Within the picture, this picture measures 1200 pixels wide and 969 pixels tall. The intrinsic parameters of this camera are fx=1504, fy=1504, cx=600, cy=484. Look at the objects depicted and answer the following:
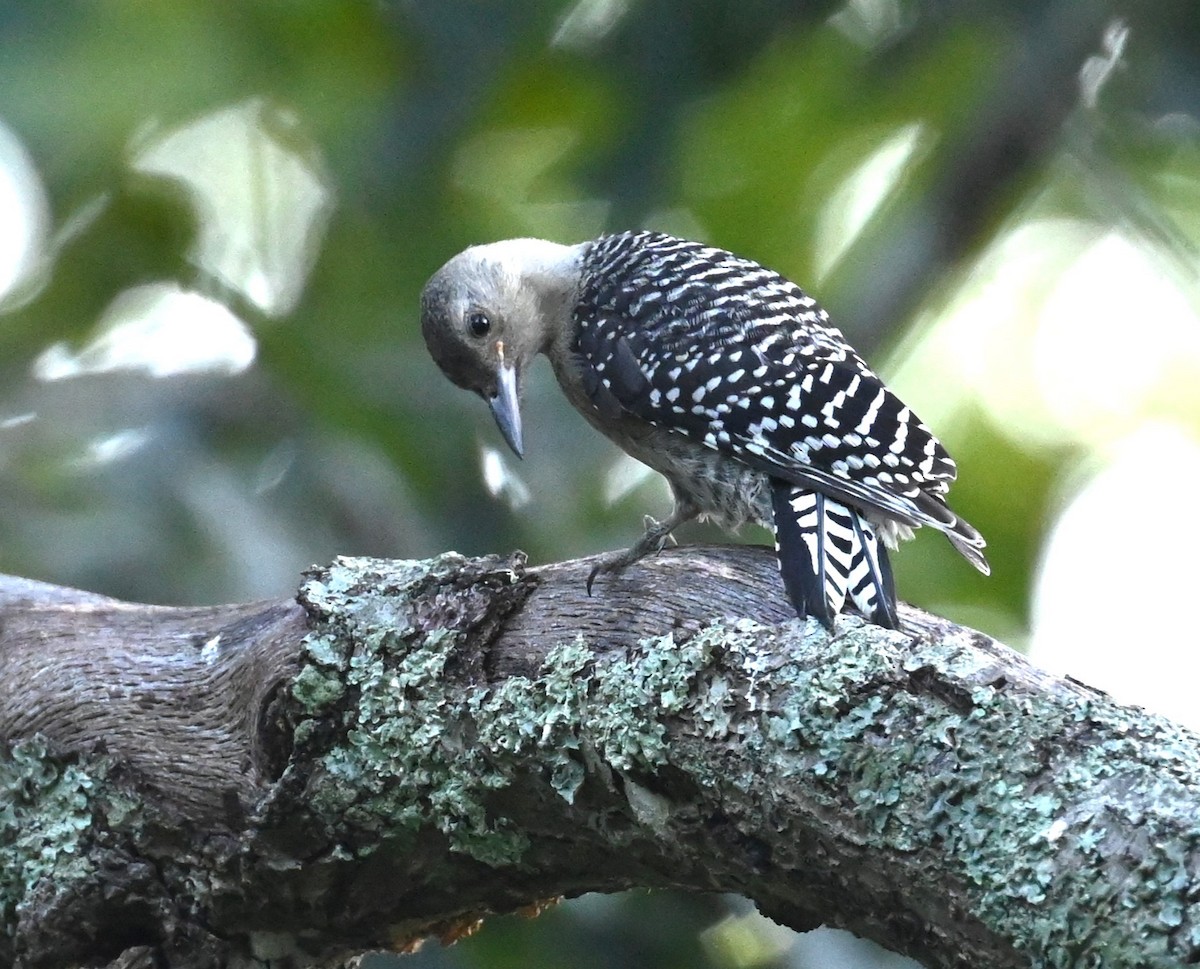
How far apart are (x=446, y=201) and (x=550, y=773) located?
3657 millimetres

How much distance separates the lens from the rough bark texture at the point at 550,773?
2.28 meters

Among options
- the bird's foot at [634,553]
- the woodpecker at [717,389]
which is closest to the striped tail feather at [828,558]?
the woodpecker at [717,389]

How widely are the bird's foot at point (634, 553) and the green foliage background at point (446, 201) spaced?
1612 mm

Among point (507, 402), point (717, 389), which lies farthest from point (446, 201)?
point (717, 389)

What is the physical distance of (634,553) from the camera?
353 cm

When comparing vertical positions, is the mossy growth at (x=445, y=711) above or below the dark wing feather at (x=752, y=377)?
below

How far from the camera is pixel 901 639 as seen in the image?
8.74 feet

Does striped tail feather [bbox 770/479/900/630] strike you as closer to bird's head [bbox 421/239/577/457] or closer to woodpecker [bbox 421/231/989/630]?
woodpecker [bbox 421/231/989/630]

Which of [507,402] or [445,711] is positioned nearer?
[445,711]

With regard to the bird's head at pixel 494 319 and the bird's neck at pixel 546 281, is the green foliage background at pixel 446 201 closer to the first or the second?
the bird's neck at pixel 546 281

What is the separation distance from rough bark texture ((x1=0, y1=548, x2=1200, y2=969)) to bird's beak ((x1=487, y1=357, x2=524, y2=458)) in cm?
145

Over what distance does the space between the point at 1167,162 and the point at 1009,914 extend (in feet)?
16.2

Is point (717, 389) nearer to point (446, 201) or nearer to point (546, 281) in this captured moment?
point (546, 281)

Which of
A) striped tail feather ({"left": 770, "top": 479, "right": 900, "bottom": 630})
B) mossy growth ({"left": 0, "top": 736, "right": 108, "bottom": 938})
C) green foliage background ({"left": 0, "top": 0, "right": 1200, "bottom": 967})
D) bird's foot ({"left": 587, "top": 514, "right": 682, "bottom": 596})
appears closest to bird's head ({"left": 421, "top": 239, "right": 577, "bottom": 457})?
green foliage background ({"left": 0, "top": 0, "right": 1200, "bottom": 967})
